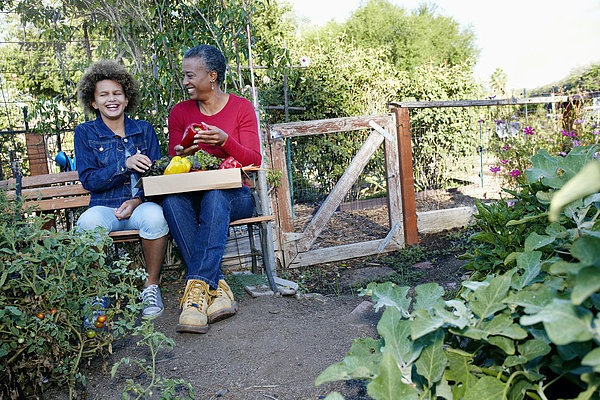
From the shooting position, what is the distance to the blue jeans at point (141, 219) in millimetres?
2824

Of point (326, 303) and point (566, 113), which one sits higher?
point (566, 113)

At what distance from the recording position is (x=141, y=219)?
2867 mm

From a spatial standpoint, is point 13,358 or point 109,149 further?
point 109,149

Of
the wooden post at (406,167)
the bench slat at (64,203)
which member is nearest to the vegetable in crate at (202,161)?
the bench slat at (64,203)

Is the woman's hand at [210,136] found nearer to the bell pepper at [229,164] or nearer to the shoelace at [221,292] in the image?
the bell pepper at [229,164]

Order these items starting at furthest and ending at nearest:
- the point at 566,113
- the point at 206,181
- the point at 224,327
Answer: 1. the point at 566,113
2. the point at 206,181
3. the point at 224,327

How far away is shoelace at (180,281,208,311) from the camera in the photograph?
251 centimetres

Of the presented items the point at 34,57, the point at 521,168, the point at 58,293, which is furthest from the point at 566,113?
the point at 34,57

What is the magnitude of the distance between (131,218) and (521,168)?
5.10m

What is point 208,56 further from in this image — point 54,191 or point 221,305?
point 221,305

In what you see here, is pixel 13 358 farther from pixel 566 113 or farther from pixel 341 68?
pixel 566 113

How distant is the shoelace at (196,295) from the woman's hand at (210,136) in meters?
0.89

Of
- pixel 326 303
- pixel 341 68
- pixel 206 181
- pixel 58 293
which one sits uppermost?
pixel 341 68

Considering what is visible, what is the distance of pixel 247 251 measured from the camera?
166 inches
